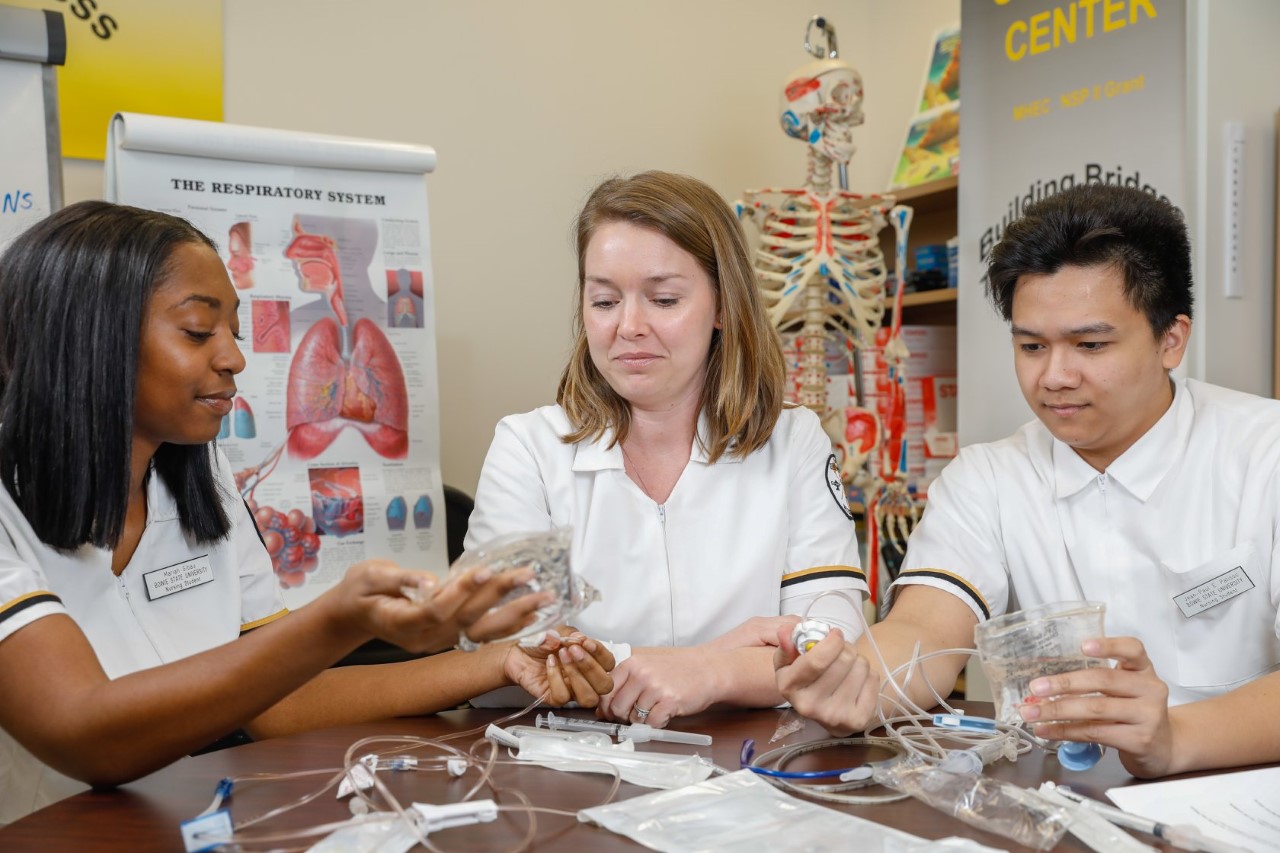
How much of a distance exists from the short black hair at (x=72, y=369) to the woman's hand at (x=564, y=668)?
0.56m

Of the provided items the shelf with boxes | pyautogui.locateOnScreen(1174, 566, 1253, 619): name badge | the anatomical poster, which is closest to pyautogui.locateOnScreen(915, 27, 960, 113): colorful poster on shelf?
the shelf with boxes

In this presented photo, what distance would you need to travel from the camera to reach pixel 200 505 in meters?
1.55

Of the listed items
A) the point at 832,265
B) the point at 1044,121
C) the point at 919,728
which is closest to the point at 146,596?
the point at 919,728

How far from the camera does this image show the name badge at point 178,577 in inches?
58.8

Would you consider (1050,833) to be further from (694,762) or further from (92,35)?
(92,35)

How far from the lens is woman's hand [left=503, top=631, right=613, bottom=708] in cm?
139

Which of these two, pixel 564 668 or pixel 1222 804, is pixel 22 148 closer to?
pixel 564 668

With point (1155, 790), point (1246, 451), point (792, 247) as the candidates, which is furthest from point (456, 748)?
point (792, 247)

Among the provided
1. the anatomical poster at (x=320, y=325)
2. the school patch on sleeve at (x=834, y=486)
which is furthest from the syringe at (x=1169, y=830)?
the anatomical poster at (x=320, y=325)

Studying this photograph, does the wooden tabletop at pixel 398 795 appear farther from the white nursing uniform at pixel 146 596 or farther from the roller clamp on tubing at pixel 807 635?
the white nursing uniform at pixel 146 596

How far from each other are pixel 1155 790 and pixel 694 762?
48 centimetres

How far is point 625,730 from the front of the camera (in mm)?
1338

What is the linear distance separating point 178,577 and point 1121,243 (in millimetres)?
1465

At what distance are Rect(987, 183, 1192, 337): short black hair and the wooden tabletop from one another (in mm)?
741
